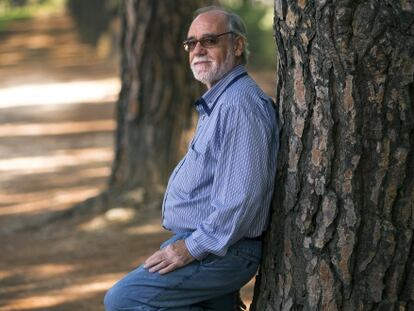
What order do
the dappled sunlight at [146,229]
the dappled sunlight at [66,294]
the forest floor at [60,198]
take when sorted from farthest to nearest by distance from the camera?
the dappled sunlight at [146,229]
the forest floor at [60,198]
the dappled sunlight at [66,294]

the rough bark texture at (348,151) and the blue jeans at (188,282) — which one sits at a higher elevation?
the rough bark texture at (348,151)

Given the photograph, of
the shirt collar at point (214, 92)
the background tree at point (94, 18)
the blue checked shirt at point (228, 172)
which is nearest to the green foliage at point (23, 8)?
the background tree at point (94, 18)

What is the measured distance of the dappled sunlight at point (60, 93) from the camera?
59.6 ft

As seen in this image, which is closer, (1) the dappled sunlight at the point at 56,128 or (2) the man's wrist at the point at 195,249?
(2) the man's wrist at the point at 195,249

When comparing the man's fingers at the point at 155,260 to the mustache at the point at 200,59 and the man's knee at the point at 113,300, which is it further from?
the mustache at the point at 200,59

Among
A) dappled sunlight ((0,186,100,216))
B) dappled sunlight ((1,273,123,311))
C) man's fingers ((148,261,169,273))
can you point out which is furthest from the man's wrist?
dappled sunlight ((0,186,100,216))

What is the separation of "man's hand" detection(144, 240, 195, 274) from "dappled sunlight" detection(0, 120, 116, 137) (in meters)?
11.1

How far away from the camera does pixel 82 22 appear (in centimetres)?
2842

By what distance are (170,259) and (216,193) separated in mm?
358

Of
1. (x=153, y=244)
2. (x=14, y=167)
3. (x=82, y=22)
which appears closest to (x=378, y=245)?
(x=153, y=244)

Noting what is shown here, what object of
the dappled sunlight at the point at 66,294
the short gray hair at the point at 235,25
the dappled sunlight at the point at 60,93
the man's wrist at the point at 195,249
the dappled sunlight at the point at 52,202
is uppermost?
the short gray hair at the point at 235,25

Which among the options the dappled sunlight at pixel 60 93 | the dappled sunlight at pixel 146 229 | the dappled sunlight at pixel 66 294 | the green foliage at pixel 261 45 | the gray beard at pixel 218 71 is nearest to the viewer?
the gray beard at pixel 218 71

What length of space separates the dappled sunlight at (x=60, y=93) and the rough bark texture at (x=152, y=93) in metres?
9.94

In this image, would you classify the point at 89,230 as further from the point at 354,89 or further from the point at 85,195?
the point at 354,89
